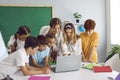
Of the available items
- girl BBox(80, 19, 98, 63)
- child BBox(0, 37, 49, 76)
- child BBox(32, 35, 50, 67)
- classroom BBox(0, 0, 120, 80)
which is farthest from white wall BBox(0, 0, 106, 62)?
child BBox(0, 37, 49, 76)

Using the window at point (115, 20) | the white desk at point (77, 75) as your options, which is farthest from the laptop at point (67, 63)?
the window at point (115, 20)

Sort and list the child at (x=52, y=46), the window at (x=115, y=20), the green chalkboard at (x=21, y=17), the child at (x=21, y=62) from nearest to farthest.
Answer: the child at (x=21, y=62) → the child at (x=52, y=46) → the green chalkboard at (x=21, y=17) → the window at (x=115, y=20)

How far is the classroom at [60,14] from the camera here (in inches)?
178

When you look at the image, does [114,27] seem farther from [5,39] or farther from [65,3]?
[5,39]

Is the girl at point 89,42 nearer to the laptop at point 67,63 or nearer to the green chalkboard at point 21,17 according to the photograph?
the laptop at point 67,63

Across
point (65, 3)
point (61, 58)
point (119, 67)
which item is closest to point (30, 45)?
point (61, 58)

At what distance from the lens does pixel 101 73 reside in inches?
87.9

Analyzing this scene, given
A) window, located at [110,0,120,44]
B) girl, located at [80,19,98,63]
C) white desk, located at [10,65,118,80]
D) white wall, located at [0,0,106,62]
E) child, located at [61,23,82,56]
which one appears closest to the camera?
white desk, located at [10,65,118,80]

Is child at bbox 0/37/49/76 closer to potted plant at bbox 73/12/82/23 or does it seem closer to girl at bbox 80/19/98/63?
girl at bbox 80/19/98/63

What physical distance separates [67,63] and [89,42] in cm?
102

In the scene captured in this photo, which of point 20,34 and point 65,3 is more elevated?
point 65,3

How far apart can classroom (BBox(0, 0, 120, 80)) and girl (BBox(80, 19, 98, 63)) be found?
1676mm

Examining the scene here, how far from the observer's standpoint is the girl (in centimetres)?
308

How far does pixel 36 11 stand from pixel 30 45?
2578mm
